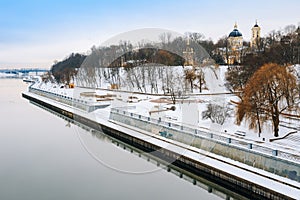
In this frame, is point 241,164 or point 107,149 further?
point 107,149

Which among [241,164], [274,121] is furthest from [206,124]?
[241,164]

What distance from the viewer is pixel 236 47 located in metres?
40.4

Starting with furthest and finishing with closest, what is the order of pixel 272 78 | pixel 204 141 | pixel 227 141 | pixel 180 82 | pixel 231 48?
pixel 231 48 → pixel 180 82 → pixel 272 78 → pixel 204 141 → pixel 227 141

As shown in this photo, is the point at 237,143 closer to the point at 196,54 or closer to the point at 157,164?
the point at 157,164

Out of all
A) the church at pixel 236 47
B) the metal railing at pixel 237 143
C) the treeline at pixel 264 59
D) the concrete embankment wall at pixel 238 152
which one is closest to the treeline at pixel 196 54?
the treeline at pixel 264 59

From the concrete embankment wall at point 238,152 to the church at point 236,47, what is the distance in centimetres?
2720

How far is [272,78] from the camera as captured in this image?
1002 centimetres

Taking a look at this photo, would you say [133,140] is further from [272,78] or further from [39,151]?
[272,78]

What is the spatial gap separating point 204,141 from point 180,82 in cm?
1489

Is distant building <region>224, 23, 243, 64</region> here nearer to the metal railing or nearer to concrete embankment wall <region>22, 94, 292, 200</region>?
concrete embankment wall <region>22, 94, 292, 200</region>

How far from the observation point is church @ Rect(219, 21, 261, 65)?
119 ft

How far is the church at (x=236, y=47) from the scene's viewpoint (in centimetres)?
3619

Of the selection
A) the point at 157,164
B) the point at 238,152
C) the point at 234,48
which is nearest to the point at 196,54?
the point at 157,164

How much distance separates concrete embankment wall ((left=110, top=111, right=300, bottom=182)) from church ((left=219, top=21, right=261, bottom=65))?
89.2 feet
